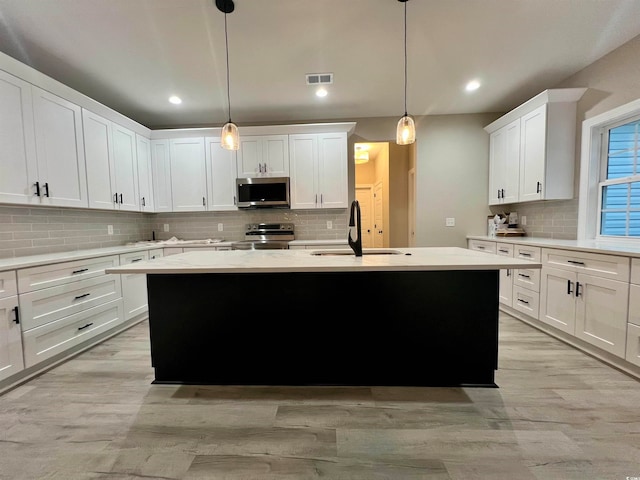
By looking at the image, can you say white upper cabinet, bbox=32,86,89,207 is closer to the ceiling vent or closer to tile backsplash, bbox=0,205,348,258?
tile backsplash, bbox=0,205,348,258

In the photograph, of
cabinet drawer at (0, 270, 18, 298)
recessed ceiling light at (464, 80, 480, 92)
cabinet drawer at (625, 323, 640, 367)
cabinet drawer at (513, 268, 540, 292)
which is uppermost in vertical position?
recessed ceiling light at (464, 80, 480, 92)

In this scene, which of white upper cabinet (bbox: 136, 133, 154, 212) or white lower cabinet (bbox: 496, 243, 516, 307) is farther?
white upper cabinet (bbox: 136, 133, 154, 212)

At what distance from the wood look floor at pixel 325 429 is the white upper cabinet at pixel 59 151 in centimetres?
156

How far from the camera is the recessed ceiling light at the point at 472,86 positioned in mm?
3189

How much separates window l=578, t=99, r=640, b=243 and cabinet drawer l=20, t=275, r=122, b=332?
4.98 meters

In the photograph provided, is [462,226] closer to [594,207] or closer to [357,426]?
[594,207]

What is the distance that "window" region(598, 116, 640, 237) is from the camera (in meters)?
2.58

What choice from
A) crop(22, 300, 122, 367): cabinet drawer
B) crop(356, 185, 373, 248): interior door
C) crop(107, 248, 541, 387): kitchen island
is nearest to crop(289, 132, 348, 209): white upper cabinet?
crop(107, 248, 541, 387): kitchen island

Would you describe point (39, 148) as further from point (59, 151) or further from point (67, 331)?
point (67, 331)

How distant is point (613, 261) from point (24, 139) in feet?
15.5

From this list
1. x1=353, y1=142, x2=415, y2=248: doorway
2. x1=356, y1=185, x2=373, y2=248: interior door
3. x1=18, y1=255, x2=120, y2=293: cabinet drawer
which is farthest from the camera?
x1=356, y1=185, x2=373, y2=248: interior door

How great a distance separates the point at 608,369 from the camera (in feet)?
6.89

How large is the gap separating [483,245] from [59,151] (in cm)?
488

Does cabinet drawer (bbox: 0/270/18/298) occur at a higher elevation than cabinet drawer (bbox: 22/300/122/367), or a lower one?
higher
